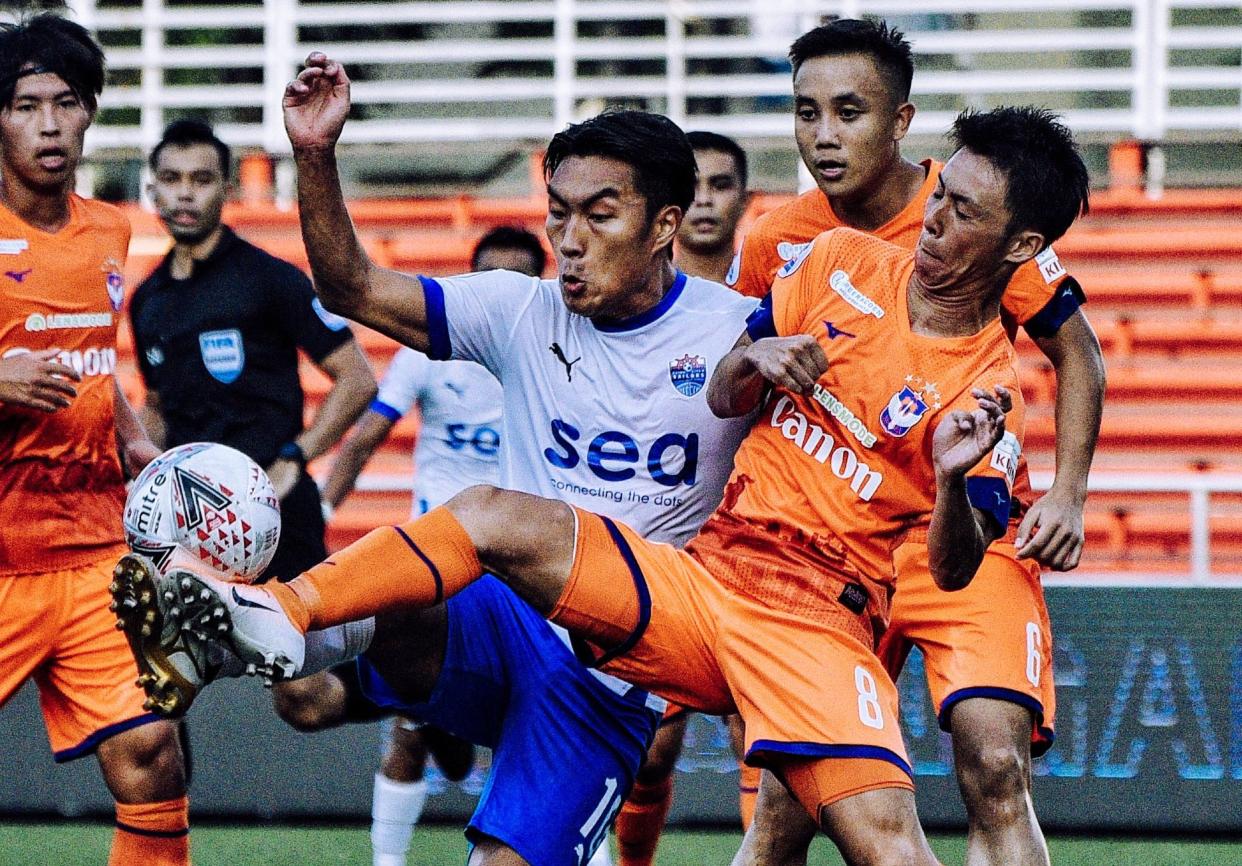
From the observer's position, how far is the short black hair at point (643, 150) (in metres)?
4.43

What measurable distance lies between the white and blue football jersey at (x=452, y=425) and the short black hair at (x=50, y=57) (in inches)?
87.4

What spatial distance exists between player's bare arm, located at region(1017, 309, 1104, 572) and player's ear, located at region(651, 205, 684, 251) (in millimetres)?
1143

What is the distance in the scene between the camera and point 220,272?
7.02 meters

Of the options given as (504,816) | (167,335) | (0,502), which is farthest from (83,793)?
(504,816)

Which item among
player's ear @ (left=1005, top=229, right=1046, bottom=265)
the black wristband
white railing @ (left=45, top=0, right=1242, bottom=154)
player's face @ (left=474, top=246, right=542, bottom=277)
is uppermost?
white railing @ (left=45, top=0, right=1242, bottom=154)

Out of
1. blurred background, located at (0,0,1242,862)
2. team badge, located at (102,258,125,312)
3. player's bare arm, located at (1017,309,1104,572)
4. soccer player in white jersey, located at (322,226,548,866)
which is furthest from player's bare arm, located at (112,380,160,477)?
blurred background, located at (0,0,1242,862)

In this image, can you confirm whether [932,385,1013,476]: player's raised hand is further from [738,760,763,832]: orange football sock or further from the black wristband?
the black wristband

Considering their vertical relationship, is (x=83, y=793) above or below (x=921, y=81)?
below

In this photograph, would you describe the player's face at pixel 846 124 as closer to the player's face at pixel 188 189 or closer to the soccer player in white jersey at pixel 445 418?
the soccer player in white jersey at pixel 445 418

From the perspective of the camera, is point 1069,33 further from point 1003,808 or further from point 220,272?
point 1003,808

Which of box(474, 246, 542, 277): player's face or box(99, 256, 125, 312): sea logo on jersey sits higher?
box(474, 246, 542, 277): player's face

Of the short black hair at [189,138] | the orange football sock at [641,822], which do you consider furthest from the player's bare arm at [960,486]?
the short black hair at [189,138]

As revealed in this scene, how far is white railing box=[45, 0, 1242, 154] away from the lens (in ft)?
40.2

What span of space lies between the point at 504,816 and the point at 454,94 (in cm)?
920
